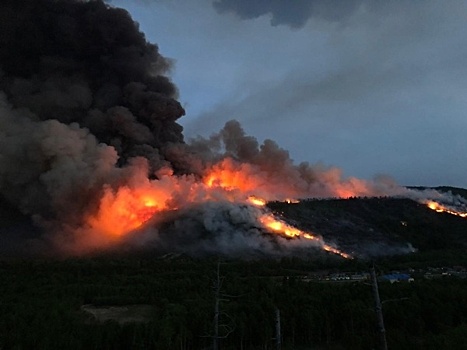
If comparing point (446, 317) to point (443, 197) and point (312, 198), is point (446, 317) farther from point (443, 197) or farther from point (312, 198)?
point (443, 197)

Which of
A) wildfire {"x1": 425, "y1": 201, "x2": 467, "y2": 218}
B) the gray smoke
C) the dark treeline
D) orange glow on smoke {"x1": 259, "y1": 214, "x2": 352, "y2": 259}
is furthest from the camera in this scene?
wildfire {"x1": 425, "y1": 201, "x2": 467, "y2": 218}

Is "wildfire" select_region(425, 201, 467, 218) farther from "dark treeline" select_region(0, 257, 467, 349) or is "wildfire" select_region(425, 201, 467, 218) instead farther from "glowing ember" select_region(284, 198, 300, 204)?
"dark treeline" select_region(0, 257, 467, 349)

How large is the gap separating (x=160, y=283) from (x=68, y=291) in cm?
1407

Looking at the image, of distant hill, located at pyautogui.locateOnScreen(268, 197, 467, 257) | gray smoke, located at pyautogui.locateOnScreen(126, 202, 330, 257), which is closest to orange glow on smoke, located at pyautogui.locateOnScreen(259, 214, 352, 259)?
gray smoke, located at pyautogui.locateOnScreen(126, 202, 330, 257)

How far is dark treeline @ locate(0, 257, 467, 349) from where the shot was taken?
46.8m

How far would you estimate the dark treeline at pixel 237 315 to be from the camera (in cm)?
4678

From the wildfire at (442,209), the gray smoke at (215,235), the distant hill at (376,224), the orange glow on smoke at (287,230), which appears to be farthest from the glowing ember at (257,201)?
the wildfire at (442,209)

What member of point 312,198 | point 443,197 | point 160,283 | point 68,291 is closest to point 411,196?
point 443,197

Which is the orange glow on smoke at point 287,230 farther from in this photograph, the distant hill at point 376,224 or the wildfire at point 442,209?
the wildfire at point 442,209

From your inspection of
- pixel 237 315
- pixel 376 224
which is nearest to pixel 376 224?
pixel 376 224

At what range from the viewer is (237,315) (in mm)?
52938

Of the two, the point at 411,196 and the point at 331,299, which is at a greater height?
the point at 411,196

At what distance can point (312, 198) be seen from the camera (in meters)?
138

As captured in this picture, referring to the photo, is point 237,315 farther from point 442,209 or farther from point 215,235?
point 442,209
